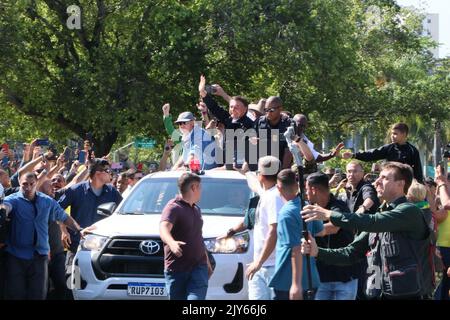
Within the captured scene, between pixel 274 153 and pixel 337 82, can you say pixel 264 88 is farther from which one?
pixel 274 153

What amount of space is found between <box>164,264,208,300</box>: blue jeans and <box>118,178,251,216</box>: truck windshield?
7.23ft

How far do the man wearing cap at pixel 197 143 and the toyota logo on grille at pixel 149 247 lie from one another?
216 cm

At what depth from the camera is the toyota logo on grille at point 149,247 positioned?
33.0 ft

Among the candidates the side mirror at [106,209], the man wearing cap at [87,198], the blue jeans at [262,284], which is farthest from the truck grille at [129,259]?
the blue jeans at [262,284]

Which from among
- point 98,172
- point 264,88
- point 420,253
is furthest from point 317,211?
point 264,88

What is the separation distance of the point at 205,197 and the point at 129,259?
1401 mm

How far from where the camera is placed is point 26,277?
1022 centimetres

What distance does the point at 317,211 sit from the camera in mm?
6715

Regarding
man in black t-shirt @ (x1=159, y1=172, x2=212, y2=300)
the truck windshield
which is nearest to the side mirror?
the truck windshield

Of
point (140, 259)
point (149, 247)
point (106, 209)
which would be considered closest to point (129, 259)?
point (140, 259)

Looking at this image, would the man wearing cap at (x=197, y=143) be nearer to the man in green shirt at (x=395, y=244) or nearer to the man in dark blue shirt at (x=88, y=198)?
the man in dark blue shirt at (x=88, y=198)

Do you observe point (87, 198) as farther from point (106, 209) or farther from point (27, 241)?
point (27, 241)
